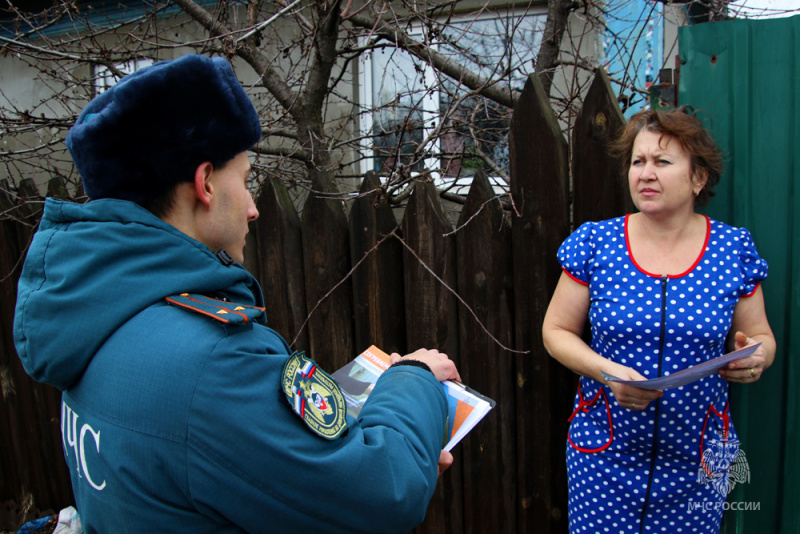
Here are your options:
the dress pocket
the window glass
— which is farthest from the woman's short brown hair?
the window glass

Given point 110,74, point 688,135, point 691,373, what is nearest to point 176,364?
point 691,373

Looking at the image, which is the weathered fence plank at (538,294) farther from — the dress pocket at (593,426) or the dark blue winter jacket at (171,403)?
the dark blue winter jacket at (171,403)

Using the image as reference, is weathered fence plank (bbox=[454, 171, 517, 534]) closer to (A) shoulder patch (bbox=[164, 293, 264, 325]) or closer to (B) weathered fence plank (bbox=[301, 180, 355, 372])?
(B) weathered fence plank (bbox=[301, 180, 355, 372])

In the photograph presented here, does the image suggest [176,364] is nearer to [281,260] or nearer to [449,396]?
[449,396]

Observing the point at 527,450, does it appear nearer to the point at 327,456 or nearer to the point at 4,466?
the point at 327,456

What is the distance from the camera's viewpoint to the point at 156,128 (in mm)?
1092

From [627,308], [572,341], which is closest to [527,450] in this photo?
[572,341]

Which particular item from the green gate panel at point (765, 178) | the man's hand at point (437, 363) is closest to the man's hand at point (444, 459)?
the man's hand at point (437, 363)

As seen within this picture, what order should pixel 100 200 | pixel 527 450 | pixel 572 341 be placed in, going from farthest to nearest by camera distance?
1. pixel 527 450
2. pixel 572 341
3. pixel 100 200

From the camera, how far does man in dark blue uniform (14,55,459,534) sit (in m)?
1.00

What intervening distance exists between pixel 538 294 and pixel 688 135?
2.75 feet

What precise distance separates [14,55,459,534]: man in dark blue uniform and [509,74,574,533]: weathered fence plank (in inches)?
50.9

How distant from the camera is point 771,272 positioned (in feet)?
6.85

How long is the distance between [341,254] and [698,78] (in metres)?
1.70
